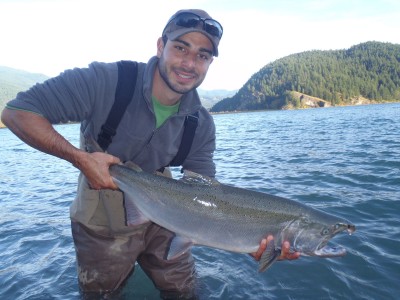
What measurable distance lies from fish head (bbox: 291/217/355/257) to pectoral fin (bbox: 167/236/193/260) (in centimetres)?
→ 132

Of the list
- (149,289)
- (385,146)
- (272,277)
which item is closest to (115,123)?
(149,289)

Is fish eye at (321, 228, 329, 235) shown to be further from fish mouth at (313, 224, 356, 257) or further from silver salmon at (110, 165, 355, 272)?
fish mouth at (313, 224, 356, 257)

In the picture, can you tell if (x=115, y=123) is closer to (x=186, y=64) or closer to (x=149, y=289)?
(x=186, y=64)

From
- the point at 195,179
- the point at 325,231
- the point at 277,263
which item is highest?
the point at 195,179

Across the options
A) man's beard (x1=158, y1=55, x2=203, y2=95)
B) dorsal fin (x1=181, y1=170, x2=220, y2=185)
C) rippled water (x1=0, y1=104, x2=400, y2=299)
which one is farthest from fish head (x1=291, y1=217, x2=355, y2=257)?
man's beard (x1=158, y1=55, x2=203, y2=95)

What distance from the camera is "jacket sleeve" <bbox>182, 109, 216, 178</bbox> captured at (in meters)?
5.12

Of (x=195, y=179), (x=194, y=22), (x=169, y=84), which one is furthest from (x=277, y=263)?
(x=194, y=22)

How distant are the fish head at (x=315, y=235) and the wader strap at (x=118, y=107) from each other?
2557 millimetres

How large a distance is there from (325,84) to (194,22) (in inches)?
6789

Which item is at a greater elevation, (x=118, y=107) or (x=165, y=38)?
(x=165, y=38)

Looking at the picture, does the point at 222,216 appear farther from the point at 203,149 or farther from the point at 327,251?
the point at 327,251

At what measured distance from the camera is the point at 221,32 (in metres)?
4.68

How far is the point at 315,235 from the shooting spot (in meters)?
4.59

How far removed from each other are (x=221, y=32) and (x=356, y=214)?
20.7 feet
